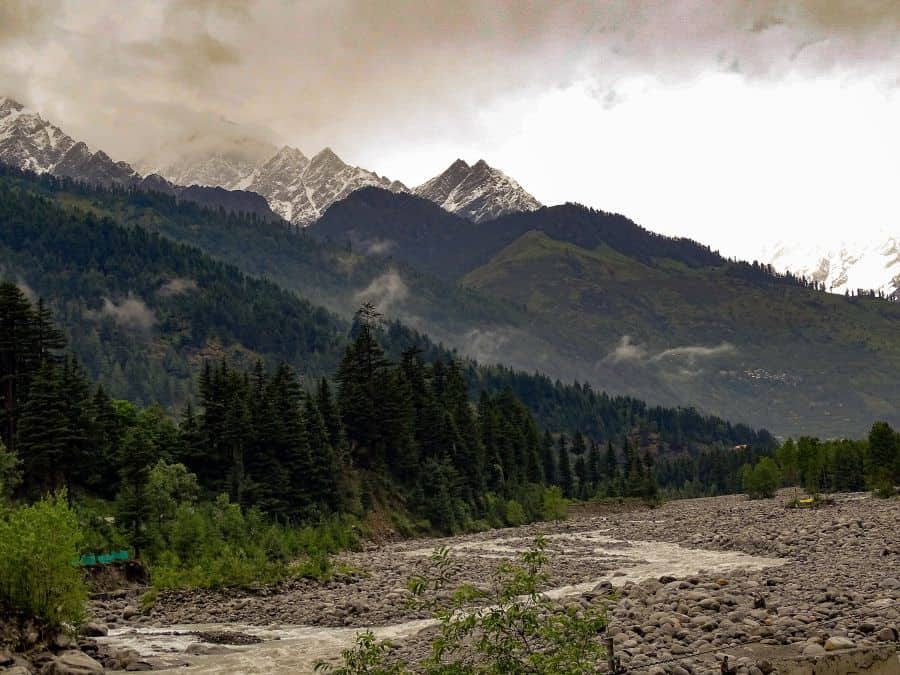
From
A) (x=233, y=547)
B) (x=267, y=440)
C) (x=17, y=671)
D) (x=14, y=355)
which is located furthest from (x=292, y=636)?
(x=14, y=355)

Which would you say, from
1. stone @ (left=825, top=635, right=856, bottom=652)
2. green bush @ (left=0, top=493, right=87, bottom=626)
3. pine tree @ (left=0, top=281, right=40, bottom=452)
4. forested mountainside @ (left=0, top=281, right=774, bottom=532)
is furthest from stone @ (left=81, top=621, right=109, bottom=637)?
pine tree @ (left=0, top=281, right=40, bottom=452)

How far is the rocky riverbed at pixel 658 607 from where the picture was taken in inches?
1319

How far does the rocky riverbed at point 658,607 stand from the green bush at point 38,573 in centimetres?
361

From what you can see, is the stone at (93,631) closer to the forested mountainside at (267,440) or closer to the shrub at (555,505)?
the forested mountainside at (267,440)

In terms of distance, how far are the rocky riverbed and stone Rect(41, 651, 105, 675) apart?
7.73 feet

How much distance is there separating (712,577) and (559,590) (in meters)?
10.6

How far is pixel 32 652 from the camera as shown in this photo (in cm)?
4125

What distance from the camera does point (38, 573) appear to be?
43.7m

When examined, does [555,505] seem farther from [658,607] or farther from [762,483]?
[658,607]

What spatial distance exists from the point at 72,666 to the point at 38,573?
22.9 feet

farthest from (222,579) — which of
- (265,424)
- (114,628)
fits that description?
(265,424)

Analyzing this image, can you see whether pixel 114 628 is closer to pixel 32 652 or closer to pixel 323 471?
pixel 32 652

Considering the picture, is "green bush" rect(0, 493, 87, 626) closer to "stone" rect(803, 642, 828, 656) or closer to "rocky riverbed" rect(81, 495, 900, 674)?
"rocky riverbed" rect(81, 495, 900, 674)

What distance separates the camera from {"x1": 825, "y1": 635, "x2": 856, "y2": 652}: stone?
31062mm
